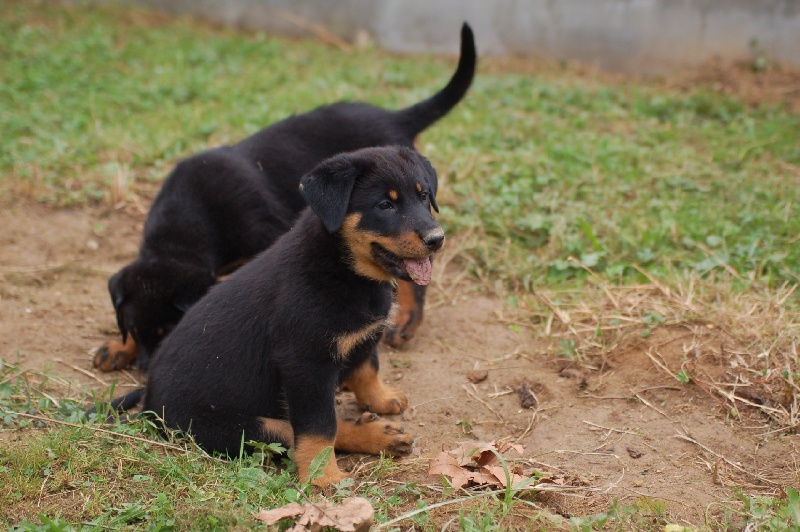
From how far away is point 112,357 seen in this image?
4.69m

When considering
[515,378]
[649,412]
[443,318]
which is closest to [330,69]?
[443,318]

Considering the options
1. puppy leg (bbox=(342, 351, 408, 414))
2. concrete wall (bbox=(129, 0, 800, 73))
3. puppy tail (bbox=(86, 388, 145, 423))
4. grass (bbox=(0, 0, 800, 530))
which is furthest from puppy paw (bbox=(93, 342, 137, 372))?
concrete wall (bbox=(129, 0, 800, 73))

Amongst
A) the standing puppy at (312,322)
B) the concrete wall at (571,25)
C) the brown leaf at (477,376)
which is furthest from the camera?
the concrete wall at (571,25)

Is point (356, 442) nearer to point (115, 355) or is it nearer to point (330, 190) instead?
point (330, 190)

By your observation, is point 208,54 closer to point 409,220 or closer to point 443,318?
point 443,318

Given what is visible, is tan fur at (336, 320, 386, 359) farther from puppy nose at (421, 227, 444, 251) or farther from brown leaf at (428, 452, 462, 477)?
brown leaf at (428, 452, 462, 477)

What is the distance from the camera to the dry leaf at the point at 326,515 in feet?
9.37

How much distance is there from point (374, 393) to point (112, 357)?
5.11ft

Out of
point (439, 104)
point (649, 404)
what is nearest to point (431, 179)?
point (649, 404)

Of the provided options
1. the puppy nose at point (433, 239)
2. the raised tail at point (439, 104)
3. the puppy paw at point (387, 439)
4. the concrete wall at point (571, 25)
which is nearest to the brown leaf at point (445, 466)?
the puppy paw at point (387, 439)

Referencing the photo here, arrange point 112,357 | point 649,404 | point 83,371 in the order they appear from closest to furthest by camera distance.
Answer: point 649,404 → point 83,371 → point 112,357

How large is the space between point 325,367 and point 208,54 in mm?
6439

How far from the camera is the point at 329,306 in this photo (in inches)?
141

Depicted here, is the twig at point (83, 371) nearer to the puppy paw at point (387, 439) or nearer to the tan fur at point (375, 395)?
the tan fur at point (375, 395)
